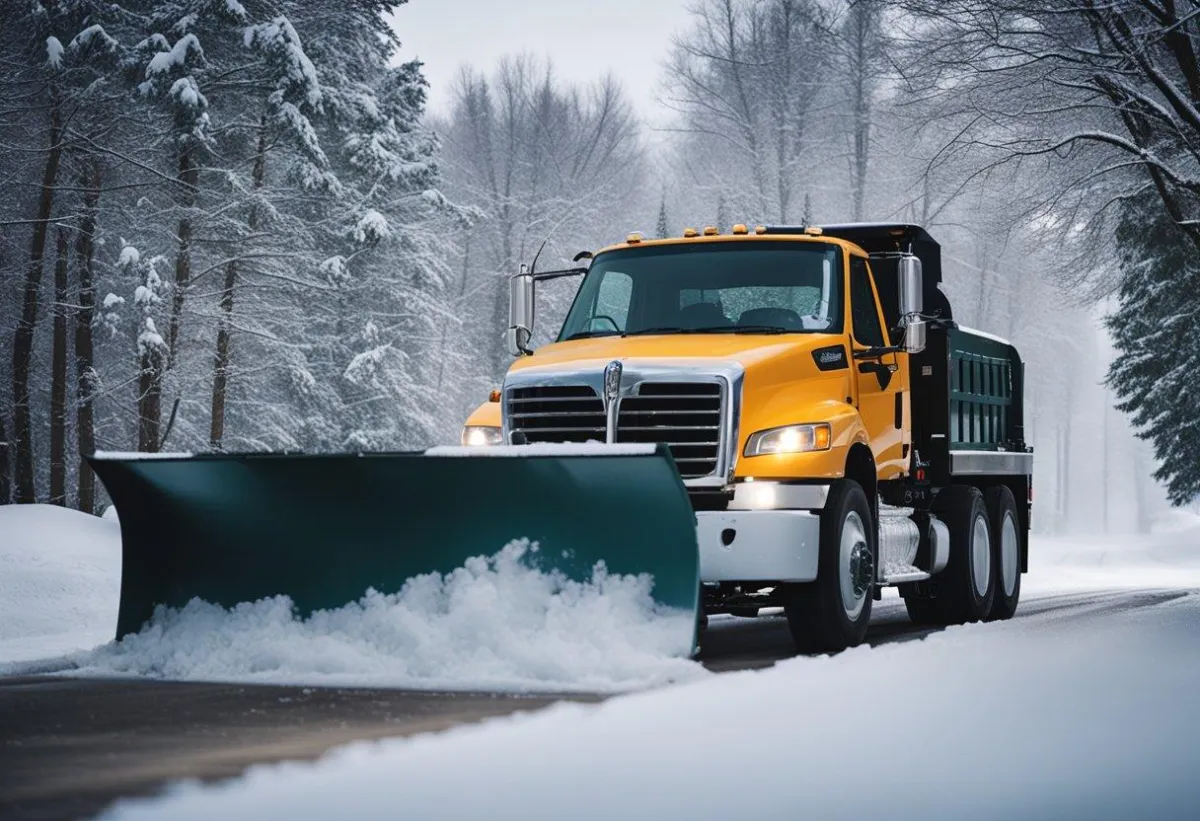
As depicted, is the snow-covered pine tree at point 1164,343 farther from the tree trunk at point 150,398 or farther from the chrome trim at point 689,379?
the chrome trim at point 689,379

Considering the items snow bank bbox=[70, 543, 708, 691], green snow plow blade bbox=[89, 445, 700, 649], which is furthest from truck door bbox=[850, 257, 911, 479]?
snow bank bbox=[70, 543, 708, 691]

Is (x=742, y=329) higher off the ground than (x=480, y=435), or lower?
higher

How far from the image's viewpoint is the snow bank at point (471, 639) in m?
8.20

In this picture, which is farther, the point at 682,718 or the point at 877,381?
the point at 877,381

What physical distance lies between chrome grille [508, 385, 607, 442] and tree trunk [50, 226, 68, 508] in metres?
19.8

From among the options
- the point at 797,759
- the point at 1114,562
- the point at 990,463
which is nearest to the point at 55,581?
the point at 990,463

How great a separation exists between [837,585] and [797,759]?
13.2 feet

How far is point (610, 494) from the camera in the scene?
8562 mm

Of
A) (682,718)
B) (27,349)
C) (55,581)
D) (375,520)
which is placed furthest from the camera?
(27,349)

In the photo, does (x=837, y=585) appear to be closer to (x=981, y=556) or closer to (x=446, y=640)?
(x=446, y=640)

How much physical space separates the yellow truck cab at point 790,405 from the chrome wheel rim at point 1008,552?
0.62m

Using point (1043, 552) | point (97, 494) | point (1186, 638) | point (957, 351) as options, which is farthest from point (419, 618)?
point (1043, 552)

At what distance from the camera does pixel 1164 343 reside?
36.3 m

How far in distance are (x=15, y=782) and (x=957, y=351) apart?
9.53 meters
